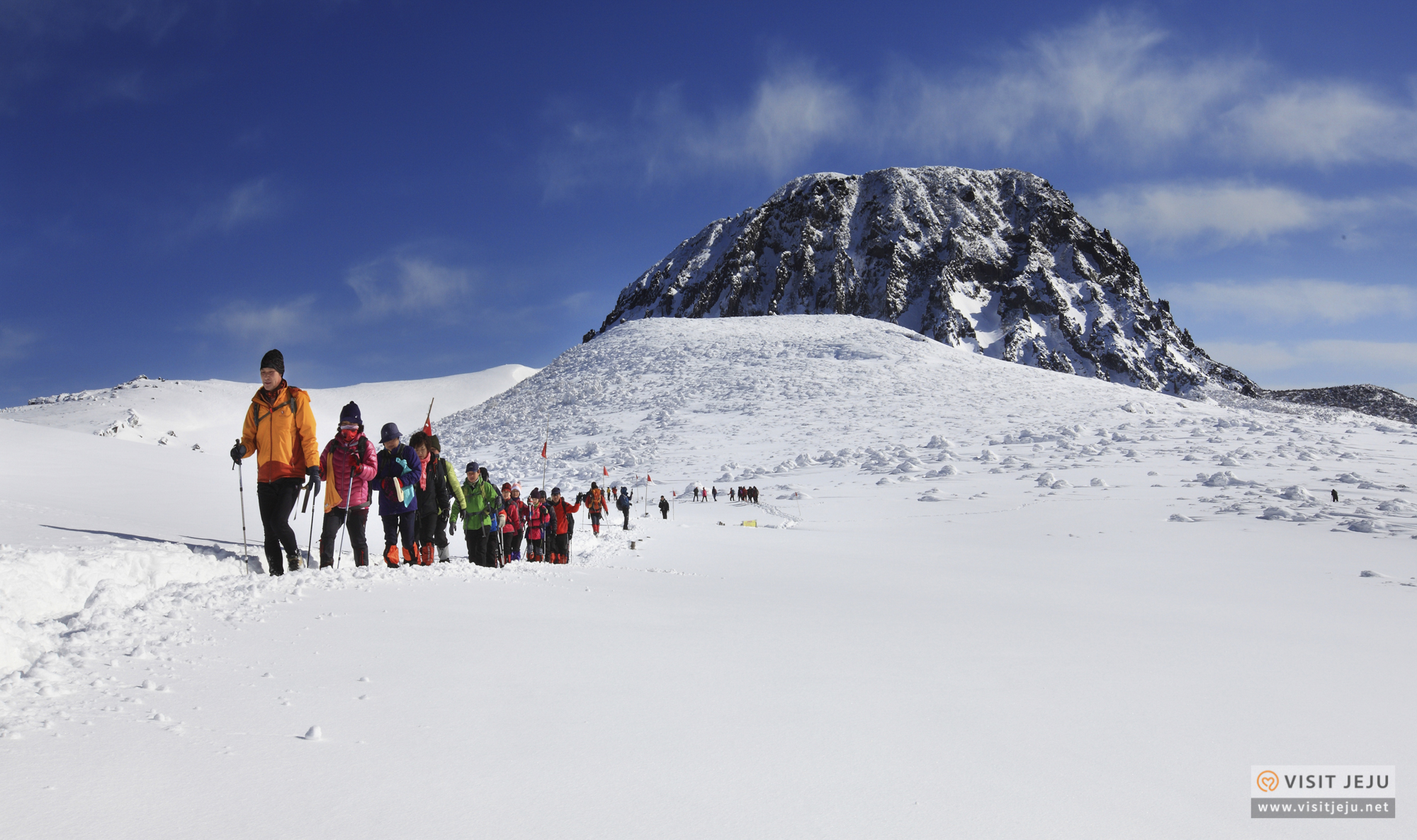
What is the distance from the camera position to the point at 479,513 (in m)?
10.2

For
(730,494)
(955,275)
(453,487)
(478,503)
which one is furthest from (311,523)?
(955,275)

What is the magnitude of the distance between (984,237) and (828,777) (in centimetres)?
17895

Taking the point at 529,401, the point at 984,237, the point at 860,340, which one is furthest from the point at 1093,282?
the point at 529,401

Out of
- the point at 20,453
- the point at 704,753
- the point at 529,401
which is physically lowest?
the point at 704,753

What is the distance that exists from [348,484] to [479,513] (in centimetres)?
287

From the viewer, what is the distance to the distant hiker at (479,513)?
33.0ft

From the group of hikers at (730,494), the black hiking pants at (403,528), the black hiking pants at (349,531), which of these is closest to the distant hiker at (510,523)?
the black hiking pants at (403,528)

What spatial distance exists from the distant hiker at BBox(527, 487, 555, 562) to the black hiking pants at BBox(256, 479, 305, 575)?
459cm

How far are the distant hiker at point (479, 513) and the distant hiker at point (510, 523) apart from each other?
0.65 meters

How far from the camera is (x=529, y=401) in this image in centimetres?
4753

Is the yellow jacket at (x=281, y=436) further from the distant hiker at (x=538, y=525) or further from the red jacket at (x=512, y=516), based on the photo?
the distant hiker at (x=538, y=525)

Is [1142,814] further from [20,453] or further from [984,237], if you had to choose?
[984,237]

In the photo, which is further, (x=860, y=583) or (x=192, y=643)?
(x=860, y=583)

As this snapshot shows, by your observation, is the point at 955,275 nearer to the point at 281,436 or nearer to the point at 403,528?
the point at 403,528
